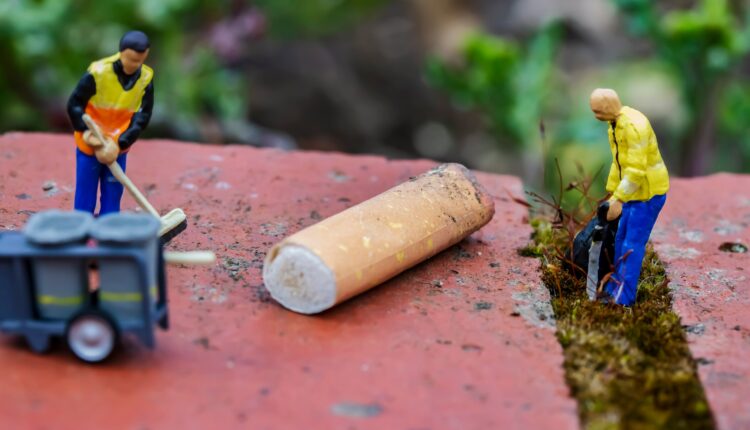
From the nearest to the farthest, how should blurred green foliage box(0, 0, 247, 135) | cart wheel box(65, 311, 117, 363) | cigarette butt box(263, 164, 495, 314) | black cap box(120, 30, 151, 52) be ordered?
cart wheel box(65, 311, 117, 363)
cigarette butt box(263, 164, 495, 314)
black cap box(120, 30, 151, 52)
blurred green foliage box(0, 0, 247, 135)

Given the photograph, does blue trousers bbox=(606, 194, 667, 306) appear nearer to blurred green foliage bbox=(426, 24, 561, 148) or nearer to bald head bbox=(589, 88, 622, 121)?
bald head bbox=(589, 88, 622, 121)

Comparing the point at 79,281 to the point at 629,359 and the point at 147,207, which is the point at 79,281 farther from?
the point at 629,359

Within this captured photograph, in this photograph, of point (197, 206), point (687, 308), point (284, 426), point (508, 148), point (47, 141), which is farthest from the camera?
point (508, 148)

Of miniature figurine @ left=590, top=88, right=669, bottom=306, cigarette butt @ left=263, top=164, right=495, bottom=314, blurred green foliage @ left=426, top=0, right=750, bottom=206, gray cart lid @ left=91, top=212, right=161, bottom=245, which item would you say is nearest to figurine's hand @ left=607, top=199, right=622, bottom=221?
miniature figurine @ left=590, top=88, right=669, bottom=306

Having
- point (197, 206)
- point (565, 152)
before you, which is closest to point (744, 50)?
point (565, 152)

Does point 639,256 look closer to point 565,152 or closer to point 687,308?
point 687,308

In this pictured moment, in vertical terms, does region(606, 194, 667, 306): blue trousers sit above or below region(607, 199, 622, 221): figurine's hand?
below
